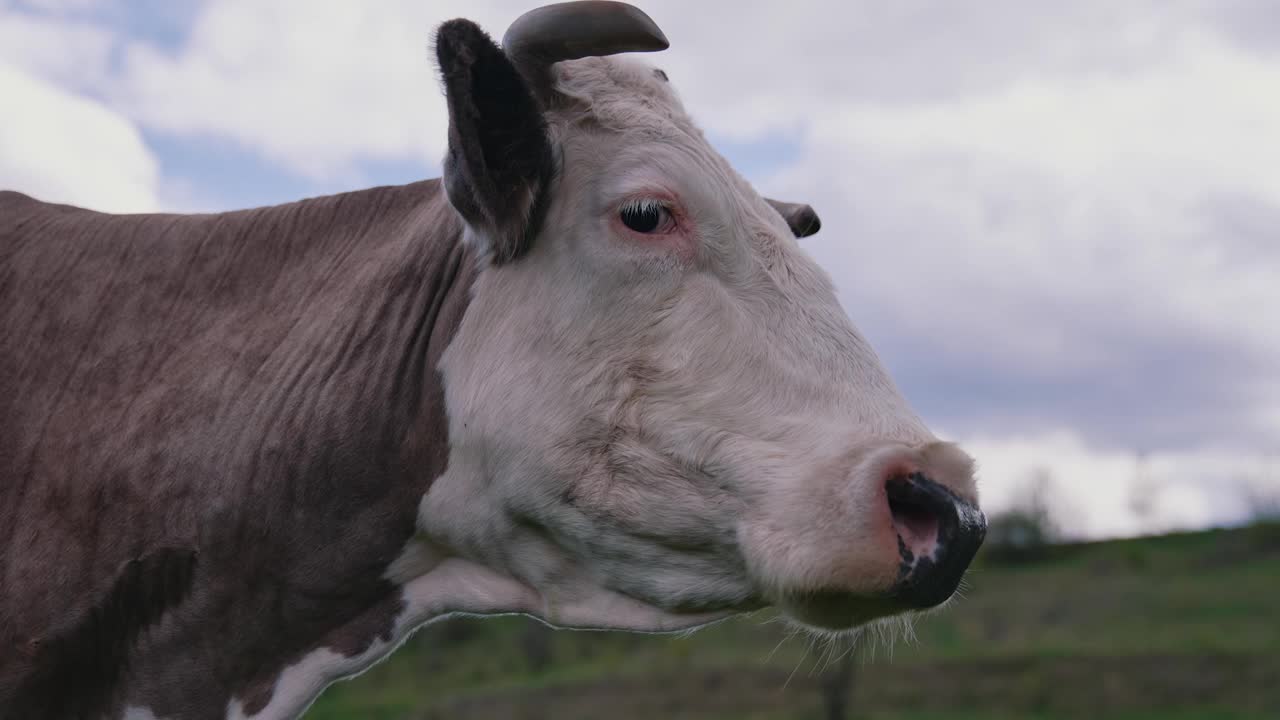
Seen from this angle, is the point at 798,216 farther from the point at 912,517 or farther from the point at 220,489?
the point at 220,489

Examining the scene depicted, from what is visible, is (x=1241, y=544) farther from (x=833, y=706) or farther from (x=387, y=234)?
(x=387, y=234)

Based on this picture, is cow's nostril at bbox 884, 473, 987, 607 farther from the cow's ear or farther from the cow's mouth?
the cow's ear

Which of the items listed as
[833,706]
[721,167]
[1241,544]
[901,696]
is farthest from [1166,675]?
[721,167]

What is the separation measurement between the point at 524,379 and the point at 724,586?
30.1 inches

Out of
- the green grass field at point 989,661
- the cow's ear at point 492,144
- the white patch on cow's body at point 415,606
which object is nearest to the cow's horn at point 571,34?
the cow's ear at point 492,144

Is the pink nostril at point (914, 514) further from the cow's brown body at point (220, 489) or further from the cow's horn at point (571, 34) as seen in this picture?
the cow's horn at point (571, 34)

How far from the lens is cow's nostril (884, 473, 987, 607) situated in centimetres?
293

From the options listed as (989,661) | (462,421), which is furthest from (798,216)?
(989,661)

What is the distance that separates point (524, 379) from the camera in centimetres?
339

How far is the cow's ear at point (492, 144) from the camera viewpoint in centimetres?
325

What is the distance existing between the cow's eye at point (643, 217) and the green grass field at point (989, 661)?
88.5ft

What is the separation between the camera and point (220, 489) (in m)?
3.53

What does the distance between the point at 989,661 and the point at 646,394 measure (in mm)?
35498

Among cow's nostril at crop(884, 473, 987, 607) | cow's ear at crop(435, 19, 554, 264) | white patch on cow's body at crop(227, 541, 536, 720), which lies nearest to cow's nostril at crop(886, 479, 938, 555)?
cow's nostril at crop(884, 473, 987, 607)
